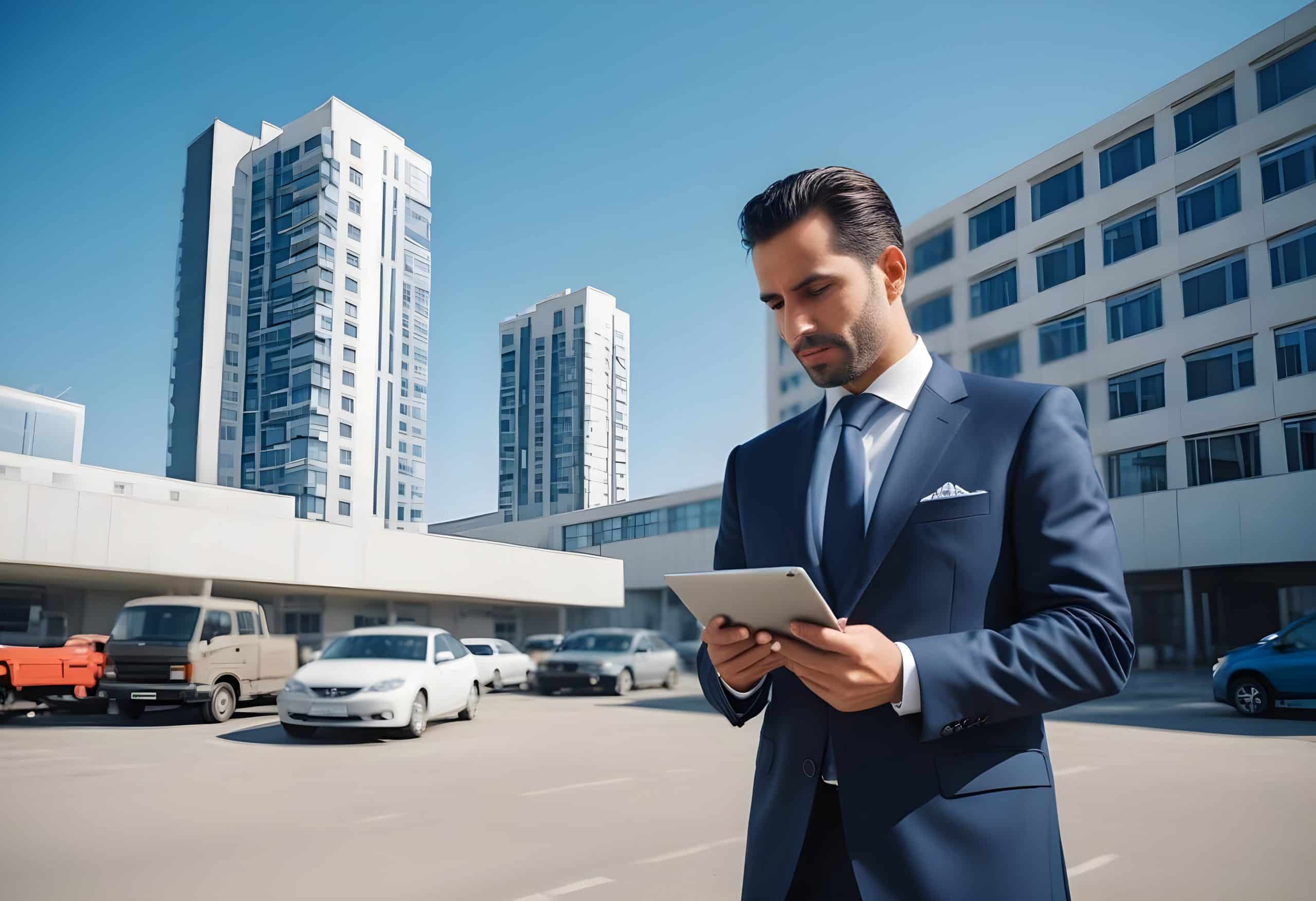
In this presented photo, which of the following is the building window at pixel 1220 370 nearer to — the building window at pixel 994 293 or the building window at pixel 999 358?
the building window at pixel 999 358

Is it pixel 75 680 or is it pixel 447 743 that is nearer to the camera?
pixel 447 743

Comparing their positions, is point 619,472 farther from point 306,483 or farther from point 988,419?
point 988,419

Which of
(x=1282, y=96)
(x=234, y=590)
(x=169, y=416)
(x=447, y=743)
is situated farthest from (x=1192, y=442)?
(x=169, y=416)

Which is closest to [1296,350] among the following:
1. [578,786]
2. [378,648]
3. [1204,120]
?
[1204,120]

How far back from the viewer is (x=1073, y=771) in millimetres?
9820

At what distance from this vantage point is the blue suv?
579 inches

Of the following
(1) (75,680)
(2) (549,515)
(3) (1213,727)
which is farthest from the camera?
(2) (549,515)

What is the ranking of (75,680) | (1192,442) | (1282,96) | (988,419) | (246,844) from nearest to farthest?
(988,419)
(246,844)
(75,680)
(1282,96)
(1192,442)

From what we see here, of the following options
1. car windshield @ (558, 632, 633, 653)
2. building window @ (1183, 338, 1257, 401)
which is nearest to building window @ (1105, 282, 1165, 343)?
building window @ (1183, 338, 1257, 401)

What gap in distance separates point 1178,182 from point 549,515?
44.5 meters

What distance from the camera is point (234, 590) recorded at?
3109 centimetres

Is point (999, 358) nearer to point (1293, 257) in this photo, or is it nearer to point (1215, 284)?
point (1215, 284)

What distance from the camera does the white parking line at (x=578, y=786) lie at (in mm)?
8609

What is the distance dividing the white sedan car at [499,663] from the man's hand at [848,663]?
24128 mm
